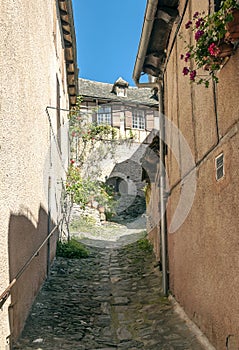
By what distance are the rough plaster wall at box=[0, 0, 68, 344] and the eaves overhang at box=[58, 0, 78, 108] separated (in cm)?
370

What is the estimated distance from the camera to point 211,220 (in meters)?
4.05

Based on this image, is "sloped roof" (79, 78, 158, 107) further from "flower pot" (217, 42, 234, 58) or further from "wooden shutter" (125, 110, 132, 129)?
"flower pot" (217, 42, 234, 58)

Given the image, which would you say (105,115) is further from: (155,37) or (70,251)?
(155,37)

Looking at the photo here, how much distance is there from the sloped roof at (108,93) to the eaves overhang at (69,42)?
7354mm

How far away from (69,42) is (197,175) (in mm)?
8635

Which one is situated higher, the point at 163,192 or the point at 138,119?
the point at 138,119

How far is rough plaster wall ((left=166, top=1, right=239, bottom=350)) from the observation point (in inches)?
131

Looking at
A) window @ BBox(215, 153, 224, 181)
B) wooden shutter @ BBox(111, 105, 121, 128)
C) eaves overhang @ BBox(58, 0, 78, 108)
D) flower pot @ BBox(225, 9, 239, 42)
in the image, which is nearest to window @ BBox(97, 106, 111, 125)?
wooden shutter @ BBox(111, 105, 121, 128)

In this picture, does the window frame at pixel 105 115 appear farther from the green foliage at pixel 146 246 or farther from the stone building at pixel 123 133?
the green foliage at pixel 146 246

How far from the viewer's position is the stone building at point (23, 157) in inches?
157

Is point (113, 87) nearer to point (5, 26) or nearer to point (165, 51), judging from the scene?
point (165, 51)

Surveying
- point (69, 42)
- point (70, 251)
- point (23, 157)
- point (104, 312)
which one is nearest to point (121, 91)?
point (69, 42)

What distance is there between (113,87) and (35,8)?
18.6m

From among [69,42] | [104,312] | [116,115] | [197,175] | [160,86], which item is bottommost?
[104,312]
